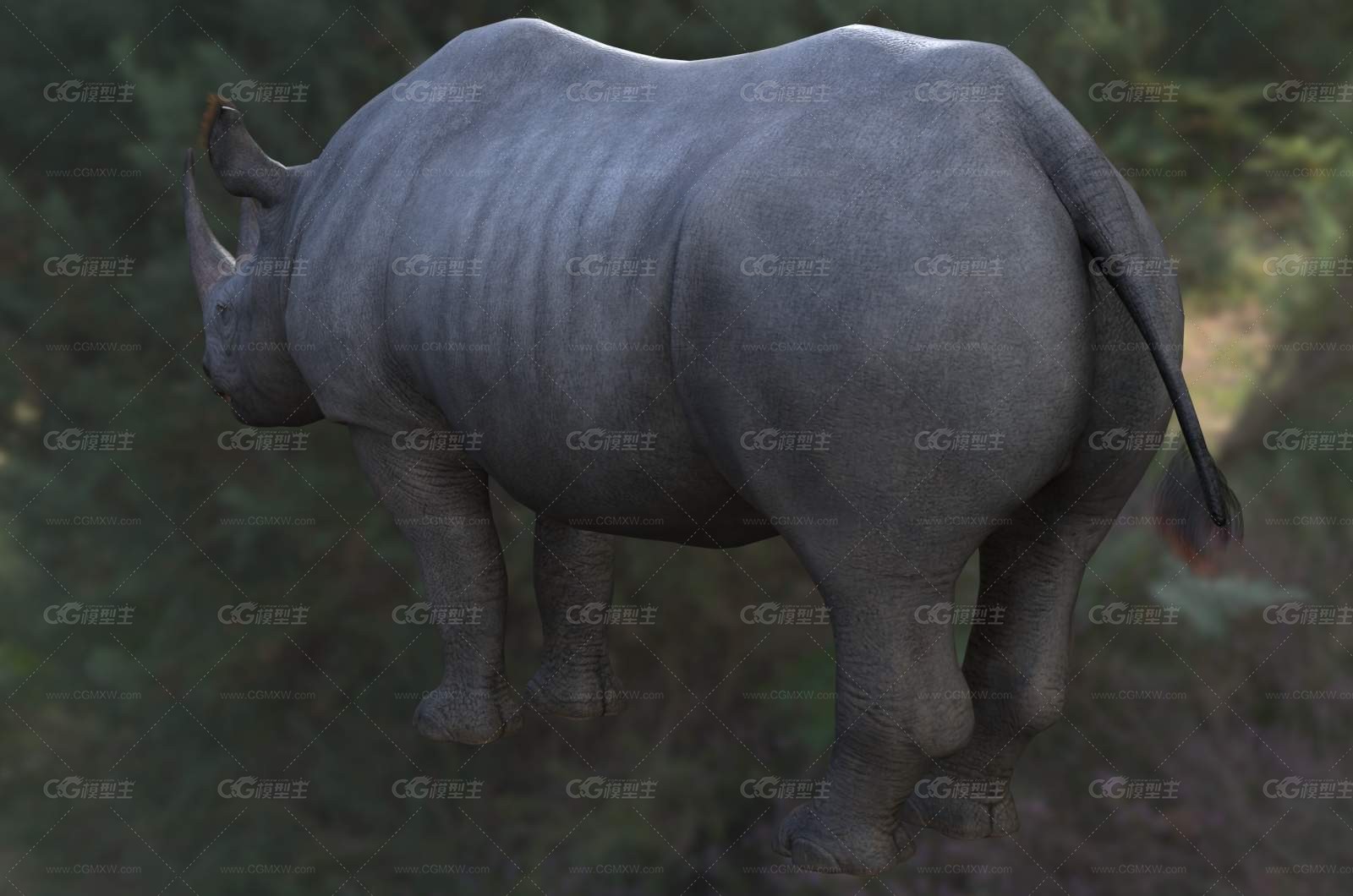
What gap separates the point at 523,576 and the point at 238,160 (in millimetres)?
3911

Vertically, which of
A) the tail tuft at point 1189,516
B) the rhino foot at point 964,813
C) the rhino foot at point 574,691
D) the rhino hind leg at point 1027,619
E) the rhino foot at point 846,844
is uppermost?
the tail tuft at point 1189,516

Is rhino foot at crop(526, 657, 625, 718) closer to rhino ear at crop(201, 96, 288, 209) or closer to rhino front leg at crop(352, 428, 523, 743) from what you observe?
rhino front leg at crop(352, 428, 523, 743)

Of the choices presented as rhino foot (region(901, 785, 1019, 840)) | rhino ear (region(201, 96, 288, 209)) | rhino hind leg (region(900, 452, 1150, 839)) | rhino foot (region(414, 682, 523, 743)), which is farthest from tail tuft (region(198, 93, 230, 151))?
rhino foot (region(901, 785, 1019, 840))

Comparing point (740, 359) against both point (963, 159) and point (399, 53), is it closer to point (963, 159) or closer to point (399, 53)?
point (963, 159)

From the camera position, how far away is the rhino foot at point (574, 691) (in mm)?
4344

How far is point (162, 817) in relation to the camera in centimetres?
847

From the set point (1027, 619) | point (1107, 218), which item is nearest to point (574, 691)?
point (1027, 619)

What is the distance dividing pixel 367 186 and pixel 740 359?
1394mm

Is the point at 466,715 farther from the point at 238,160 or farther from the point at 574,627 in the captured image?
the point at 238,160

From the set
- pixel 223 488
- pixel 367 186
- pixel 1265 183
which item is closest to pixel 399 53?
pixel 223 488

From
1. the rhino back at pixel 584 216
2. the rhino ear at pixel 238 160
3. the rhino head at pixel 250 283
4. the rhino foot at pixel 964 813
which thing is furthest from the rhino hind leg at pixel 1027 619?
the rhino ear at pixel 238 160

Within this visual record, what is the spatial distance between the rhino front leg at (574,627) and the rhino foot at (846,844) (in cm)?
105

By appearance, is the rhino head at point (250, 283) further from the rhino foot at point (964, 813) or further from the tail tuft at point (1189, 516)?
the tail tuft at point (1189, 516)

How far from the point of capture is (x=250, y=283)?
4281 millimetres
